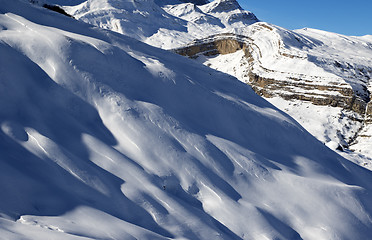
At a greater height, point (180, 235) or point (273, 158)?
point (273, 158)

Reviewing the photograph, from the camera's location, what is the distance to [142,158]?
695 cm

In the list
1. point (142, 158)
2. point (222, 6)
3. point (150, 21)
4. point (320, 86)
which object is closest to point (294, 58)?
point (320, 86)

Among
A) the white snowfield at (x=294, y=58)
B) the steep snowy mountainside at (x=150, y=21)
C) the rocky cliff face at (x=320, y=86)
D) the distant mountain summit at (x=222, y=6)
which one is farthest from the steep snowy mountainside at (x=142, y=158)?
the distant mountain summit at (x=222, y=6)

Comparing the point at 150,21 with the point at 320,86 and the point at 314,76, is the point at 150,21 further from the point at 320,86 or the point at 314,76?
the point at 320,86

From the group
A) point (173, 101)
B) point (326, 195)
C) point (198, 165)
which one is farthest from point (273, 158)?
point (173, 101)

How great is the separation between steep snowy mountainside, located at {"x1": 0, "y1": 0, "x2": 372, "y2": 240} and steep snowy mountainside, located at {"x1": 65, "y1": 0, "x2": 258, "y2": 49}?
4845 centimetres

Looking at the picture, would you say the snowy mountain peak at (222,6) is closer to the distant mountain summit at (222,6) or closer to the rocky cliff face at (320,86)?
the distant mountain summit at (222,6)

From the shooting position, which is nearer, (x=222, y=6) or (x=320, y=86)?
(x=320, y=86)

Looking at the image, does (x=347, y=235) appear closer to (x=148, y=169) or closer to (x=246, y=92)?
(x=148, y=169)

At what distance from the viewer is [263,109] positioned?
1083 cm

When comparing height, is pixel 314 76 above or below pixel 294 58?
below

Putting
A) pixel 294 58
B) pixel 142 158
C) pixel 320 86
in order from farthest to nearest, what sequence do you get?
pixel 294 58
pixel 320 86
pixel 142 158

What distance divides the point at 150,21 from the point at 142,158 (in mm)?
71125

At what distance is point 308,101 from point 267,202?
29.9 m
